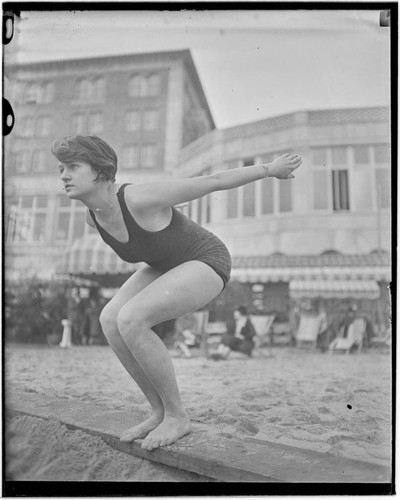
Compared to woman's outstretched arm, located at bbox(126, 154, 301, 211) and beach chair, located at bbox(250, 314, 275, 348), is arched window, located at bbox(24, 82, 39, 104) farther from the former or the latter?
beach chair, located at bbox(250, 314, 275, 348)

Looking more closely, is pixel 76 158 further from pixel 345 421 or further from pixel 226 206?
pixel 345 421

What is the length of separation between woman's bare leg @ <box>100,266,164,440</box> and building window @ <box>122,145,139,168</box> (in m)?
0.80

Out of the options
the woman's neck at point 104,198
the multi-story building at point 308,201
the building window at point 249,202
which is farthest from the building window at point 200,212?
the woman's neck at point 104,198

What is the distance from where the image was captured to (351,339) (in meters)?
3.68

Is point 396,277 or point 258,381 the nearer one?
point 396,277

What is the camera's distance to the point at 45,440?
308cm

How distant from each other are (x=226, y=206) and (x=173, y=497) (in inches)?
73.4

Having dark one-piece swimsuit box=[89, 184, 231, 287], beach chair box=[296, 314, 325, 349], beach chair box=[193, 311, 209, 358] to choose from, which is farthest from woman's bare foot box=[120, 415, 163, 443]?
beach chair box=[296, 314, 325, 349]

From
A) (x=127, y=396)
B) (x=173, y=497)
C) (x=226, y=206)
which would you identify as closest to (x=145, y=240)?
(x=226, y=206)

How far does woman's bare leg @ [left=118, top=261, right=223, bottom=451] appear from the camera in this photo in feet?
9.30

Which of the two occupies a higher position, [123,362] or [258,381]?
[123,362]

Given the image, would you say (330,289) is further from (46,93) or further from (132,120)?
(46,93)

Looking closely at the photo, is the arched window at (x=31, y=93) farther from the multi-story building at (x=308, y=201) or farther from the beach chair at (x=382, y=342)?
the beach chair at (x=382, y=342)

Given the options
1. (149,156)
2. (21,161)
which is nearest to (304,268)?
(149,156)
